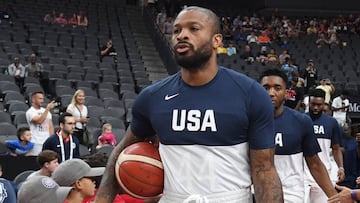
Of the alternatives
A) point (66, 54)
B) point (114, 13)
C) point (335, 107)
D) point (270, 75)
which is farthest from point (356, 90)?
point (270, 75)

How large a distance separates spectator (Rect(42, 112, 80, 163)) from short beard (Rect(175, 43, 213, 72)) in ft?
17.9

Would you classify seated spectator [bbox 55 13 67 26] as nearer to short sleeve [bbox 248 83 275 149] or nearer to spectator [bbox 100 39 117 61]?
spectator [bbox 100 39 117 61]

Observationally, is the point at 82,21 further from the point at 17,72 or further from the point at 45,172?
the point at 45,172

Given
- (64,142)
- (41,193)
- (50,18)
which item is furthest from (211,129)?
(50,18)

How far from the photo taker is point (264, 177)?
2859 millimetres

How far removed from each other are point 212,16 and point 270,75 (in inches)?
81.5

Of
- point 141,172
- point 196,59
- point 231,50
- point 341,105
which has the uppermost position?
point 196,59

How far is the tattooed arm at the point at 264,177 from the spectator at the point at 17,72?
40.3 feet

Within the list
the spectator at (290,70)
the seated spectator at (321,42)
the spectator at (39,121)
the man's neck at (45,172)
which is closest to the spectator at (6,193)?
the man's neck at (45,172)

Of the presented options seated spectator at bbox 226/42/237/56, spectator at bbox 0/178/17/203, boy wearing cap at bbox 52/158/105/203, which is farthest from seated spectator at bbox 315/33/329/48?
boy wearing cap at bbox 52/158/105/203

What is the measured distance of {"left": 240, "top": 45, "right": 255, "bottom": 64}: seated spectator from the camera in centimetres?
2000

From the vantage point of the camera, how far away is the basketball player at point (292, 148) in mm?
4965

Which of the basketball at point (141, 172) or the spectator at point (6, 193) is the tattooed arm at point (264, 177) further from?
the spectator at point (6, 193)

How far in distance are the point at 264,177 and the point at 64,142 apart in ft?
19.0
